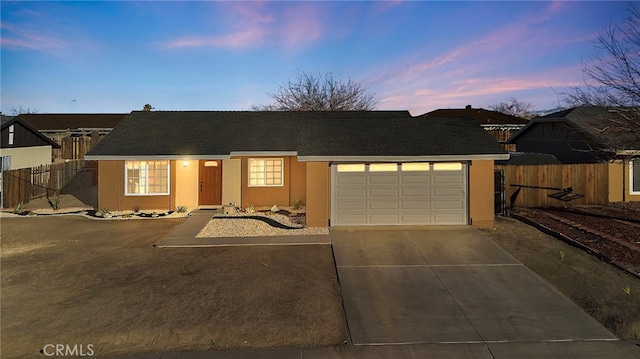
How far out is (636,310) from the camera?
7086 mm

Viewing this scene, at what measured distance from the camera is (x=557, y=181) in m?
17.3

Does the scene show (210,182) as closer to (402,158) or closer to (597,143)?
(402,158)

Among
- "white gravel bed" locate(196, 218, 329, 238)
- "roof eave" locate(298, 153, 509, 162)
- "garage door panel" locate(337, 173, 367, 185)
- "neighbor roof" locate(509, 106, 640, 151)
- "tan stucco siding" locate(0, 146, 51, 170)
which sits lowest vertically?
"white gravel bed" locate(196, 218, 329, 238)

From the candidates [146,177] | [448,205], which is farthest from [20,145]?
[448,205]

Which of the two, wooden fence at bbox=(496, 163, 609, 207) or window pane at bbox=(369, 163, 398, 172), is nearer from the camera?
window pane at bbox=(369, 163, 398, 172)

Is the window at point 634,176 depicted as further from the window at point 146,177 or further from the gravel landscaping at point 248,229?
the window at point 146,177

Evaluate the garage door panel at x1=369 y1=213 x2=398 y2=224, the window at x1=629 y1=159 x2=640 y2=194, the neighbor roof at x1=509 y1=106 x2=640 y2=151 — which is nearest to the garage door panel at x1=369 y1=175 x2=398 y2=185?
the garage door panel at x1=369 y1=213 x2=398 y2=224

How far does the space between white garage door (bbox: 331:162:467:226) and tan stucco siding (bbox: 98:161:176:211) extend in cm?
799

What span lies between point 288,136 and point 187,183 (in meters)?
4.97

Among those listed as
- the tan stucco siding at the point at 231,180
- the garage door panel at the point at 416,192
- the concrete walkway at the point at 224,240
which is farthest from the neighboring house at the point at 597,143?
the tan stucco siding at the point at 231,180

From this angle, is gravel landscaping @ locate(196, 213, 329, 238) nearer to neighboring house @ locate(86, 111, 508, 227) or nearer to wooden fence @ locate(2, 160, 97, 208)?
neighboring house @ locate(86, 111, 508, 227)

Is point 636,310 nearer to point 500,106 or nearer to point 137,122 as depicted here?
point 137,122

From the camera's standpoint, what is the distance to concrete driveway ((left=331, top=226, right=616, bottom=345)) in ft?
20.4

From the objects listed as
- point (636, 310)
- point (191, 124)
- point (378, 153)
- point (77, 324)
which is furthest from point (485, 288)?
point (191, 124)
